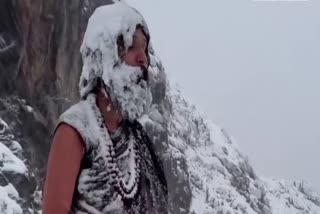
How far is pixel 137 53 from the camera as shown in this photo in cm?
216

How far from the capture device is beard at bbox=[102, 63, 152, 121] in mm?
2098

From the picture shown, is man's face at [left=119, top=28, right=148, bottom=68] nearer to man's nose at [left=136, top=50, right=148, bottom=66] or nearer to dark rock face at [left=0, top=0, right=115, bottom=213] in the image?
man's nose at [left=136, top=50, right=148, bottom=66]

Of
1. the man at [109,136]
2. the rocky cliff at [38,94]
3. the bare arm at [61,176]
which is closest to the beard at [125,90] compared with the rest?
the man at [109,136]

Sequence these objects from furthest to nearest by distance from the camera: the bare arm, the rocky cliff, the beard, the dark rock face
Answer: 1. the dark rock face
2. the rocky cliff
3. the beard
4. the bare arm

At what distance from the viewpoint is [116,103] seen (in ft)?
6.89

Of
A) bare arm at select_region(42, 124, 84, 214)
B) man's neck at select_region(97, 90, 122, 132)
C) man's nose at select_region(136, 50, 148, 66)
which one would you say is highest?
man's nose at select_region(136, 50, 148, 66)

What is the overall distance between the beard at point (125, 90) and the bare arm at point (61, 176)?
18cm

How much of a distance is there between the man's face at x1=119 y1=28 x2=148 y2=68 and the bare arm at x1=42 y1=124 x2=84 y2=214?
0.29m

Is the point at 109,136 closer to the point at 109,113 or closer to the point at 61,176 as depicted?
the point at 109,113

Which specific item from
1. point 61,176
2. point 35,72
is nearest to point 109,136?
point 61,176

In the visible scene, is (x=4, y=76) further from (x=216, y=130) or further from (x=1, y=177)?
(x=216, y=130)

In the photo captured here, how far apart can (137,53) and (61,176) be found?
1.35 ft

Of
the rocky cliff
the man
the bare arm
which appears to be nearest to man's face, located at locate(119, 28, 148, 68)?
the man

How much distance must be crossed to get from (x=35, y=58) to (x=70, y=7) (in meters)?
3.36
